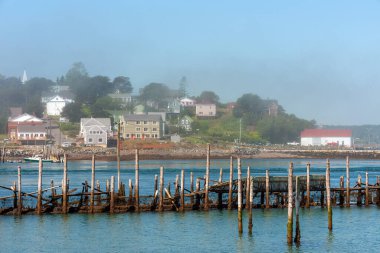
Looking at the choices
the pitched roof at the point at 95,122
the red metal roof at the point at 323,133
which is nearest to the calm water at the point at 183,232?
the pitched roof at the point at 95,122

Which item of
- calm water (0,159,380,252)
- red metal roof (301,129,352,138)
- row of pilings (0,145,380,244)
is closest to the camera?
calm water (0,159,380,252)

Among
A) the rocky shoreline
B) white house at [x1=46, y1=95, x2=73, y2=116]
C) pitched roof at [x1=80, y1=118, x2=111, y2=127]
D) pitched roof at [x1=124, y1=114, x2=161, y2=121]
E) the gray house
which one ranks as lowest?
the rocky shoreline

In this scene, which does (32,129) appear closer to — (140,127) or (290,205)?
(140,127)

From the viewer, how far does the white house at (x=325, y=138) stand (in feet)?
592

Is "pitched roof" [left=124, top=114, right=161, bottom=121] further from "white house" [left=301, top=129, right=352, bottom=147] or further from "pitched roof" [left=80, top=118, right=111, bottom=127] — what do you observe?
"white house" [left=301, top=129, right=352, bottom=147]

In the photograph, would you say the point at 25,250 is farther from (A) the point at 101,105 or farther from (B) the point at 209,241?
(A) the point at 101,105

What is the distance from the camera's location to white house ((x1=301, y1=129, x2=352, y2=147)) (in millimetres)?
180375

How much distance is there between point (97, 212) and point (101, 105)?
468 ft

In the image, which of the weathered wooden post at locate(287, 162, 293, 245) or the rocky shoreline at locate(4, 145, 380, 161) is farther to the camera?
the rocky shoreline at locate(4, 145, 380, 161)

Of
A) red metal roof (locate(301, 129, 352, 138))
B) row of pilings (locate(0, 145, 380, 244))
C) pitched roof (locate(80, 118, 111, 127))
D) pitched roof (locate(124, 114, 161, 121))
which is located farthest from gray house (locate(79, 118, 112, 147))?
row of pilings (locate(0, 145, 380, 244))

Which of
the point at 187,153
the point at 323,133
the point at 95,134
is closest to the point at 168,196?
the point at 187,153

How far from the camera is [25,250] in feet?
119

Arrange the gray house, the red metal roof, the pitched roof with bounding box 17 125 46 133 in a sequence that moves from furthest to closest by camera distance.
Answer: the red metal roof < the pitched roof with bounding box 17 125 46 133 < the gray house

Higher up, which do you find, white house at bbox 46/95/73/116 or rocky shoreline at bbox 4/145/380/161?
white house at bbox 46/95/73/116
